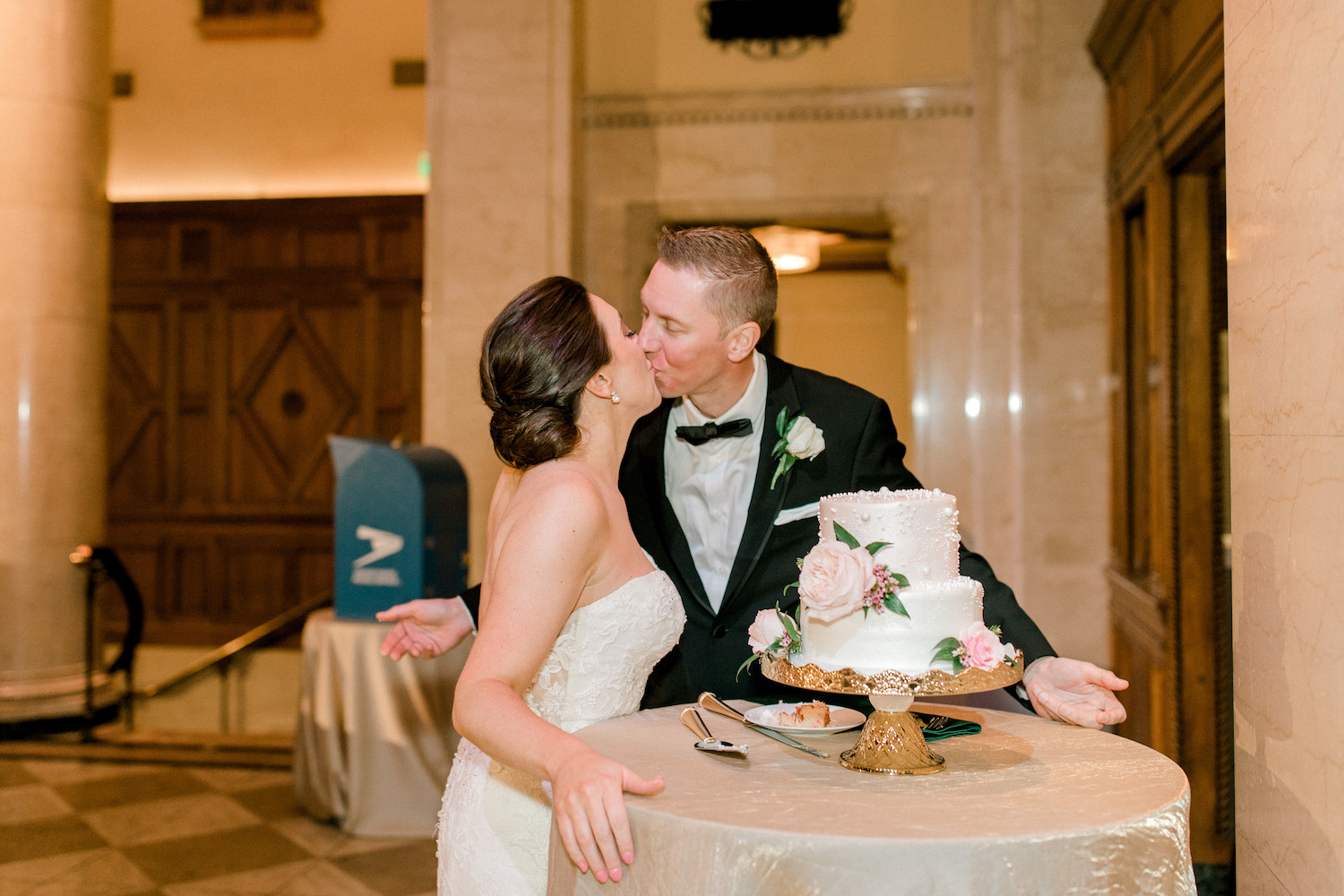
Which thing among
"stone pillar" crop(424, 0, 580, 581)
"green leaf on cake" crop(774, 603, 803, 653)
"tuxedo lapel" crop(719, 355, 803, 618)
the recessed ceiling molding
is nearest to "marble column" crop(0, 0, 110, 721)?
"stone pillar" crop(424, 0, 580, 581)

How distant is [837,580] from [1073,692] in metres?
0.62

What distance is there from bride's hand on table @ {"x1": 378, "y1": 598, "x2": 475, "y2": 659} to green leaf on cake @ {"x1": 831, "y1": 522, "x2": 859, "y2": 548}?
96 cm

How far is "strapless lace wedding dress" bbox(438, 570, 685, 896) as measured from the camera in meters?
1.95

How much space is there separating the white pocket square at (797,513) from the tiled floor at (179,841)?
2320 mm

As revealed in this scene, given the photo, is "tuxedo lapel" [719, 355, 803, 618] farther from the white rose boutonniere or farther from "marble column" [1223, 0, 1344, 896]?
"marble column" [1223, 0, 1344, 896]

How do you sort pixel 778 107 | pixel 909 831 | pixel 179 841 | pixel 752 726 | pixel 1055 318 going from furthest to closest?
pixel 778 107, pixel 1055 318, pixel 179 841, pixel 752 726, pixel 909 831

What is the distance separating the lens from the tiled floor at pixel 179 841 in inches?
156

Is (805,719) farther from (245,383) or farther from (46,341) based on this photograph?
(245,383)

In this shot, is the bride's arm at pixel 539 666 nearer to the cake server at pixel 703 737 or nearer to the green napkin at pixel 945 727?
the cake server at pixel 703 737

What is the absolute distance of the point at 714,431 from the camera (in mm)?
2629

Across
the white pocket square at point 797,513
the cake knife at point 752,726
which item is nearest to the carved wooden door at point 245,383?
the white pocket square at point 797,513

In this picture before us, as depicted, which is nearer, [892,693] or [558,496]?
[892,693]

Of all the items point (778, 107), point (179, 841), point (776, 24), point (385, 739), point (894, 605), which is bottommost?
point (179, 841)

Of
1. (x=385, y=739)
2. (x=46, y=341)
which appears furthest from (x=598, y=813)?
(x=46, y=341)
